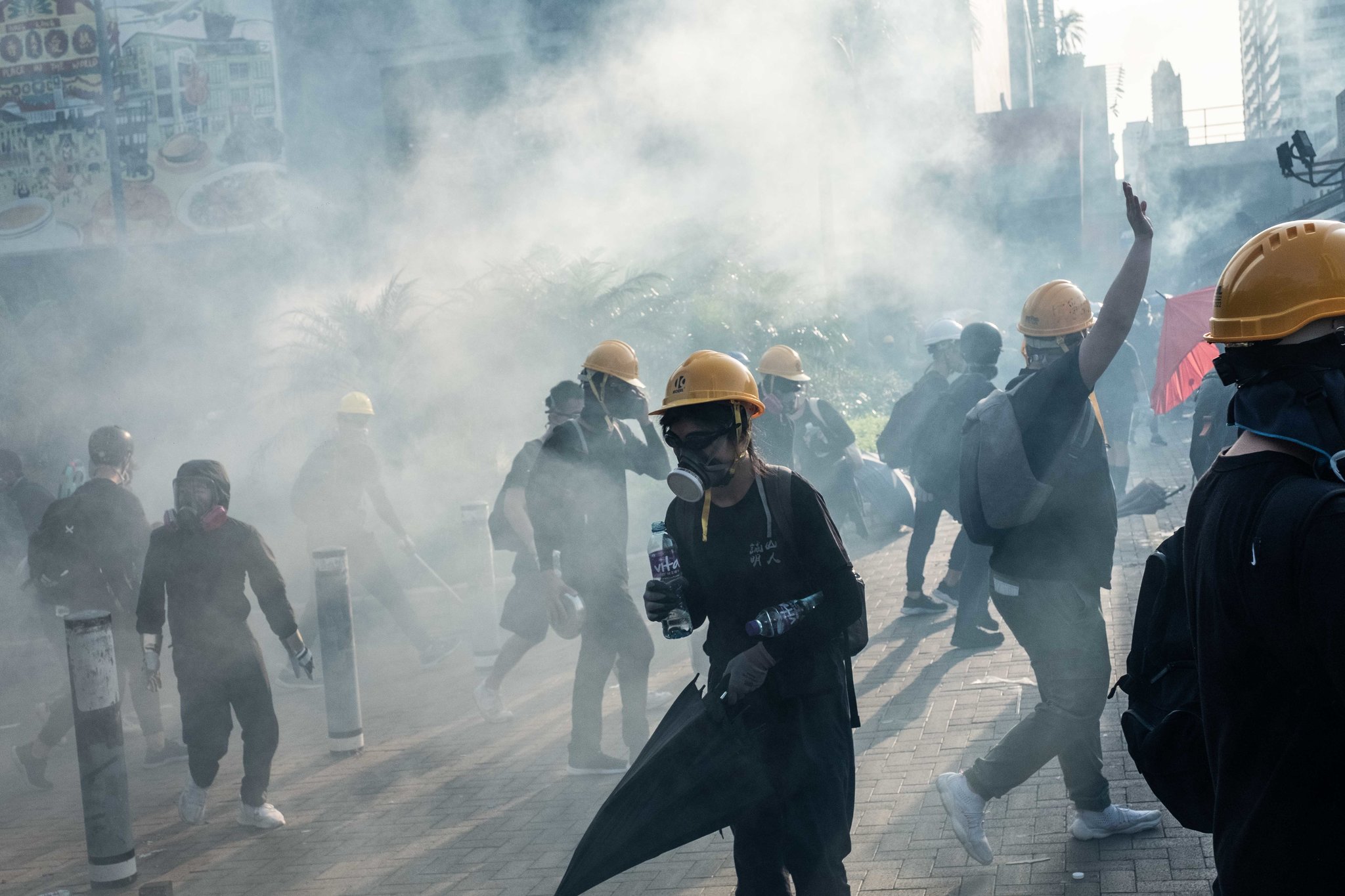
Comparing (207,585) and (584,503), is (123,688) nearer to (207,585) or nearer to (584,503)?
(207,585)

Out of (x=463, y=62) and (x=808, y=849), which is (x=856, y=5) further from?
(x=808, y=849)

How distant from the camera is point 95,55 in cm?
1700

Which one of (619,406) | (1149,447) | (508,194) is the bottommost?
(1149,447)

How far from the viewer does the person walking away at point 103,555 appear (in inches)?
251

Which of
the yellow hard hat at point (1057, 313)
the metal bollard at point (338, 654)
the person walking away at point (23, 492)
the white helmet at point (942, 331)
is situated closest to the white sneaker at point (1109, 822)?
the yellow hard hat at point (1057, 313)

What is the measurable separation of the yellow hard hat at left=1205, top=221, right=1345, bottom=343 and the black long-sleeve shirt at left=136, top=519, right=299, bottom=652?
4197 millimetres

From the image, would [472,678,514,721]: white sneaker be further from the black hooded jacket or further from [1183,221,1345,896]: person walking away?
[1183,221,1345,896]: person walking away

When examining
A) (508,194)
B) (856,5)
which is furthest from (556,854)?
(856,5)

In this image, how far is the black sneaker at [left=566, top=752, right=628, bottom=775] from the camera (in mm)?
5340

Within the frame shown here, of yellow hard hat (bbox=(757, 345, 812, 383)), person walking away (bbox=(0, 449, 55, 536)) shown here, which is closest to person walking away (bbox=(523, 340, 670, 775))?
yellow hard hat (bbox=(757, 345, 812, 383))

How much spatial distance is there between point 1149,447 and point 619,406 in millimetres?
11486

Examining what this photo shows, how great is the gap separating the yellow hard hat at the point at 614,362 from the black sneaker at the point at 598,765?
160 cm

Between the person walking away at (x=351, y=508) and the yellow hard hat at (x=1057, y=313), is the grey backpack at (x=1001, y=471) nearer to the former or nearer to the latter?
the yellow hard hat at (x=1057, y=313)

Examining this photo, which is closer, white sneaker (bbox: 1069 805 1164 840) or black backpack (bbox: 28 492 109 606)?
white sneaker (bbox: 1069 805 1164 840)
